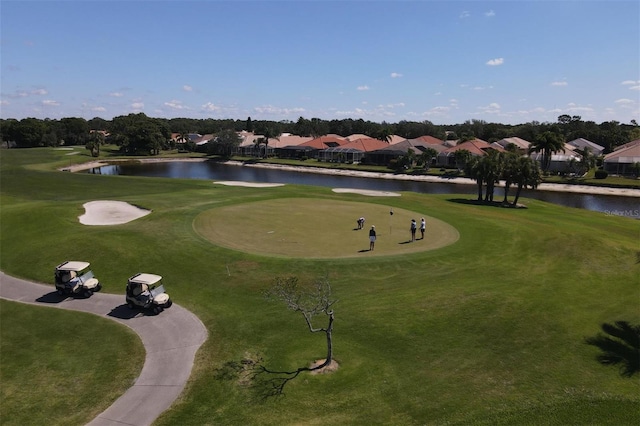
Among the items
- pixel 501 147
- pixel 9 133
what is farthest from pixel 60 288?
pixel 9 133

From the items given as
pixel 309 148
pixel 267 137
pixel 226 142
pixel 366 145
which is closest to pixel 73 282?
pixel 366 145

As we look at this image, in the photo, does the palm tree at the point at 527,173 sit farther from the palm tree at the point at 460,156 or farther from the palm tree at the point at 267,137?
the palm tree at the point at 267,137

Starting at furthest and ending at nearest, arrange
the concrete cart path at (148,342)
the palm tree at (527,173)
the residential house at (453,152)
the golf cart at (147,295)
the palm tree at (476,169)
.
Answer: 1. the residential house at (453,152)
2. the palm tree at (476,169)
3. the palm tree at (527,173)
4. the golf cart at (147,295)
5. the concrete cart path at (148,342)

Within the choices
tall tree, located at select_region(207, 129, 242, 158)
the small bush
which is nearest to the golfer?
the small bush

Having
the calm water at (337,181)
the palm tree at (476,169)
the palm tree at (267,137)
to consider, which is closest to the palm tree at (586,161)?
the calm water at (337,181)

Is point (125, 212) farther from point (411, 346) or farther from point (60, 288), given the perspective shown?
point (411, 346)

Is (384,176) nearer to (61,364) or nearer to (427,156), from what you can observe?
(427,156)
